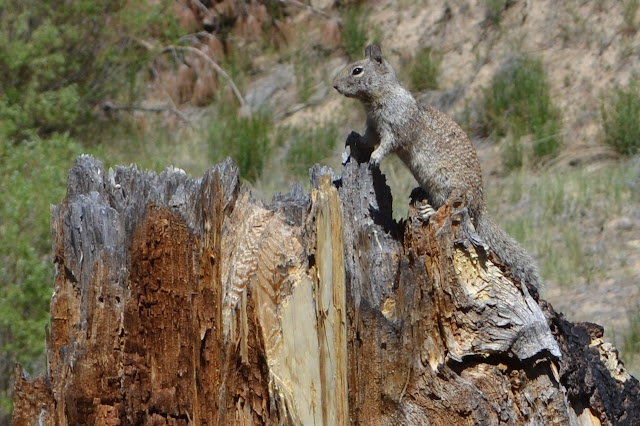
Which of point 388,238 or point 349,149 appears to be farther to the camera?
point 349,149

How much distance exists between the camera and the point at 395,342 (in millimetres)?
3309

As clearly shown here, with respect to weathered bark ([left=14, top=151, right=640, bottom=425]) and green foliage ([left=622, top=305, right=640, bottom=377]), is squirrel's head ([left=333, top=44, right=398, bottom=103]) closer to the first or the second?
weathered bark ([left=14, top=151, right=640, bottom=425])

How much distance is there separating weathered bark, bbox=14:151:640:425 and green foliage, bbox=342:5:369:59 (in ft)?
27.6

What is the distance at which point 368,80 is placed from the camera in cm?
504

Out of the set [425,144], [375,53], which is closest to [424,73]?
[375,53]

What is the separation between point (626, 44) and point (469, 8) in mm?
2079

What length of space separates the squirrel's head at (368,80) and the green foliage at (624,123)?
454 centimetres

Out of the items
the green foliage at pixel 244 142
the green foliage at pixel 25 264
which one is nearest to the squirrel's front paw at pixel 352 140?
the green foliage at pixel 25 264

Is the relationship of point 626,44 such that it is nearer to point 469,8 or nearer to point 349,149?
point 469,8

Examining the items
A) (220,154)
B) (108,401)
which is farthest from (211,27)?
(108,401)

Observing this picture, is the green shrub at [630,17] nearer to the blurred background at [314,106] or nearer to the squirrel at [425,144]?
the blurred background at [314,106]

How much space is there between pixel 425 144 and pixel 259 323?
185 cm

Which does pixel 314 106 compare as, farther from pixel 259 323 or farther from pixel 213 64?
pixel 259 323

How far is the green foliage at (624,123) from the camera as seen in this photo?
891 cm
